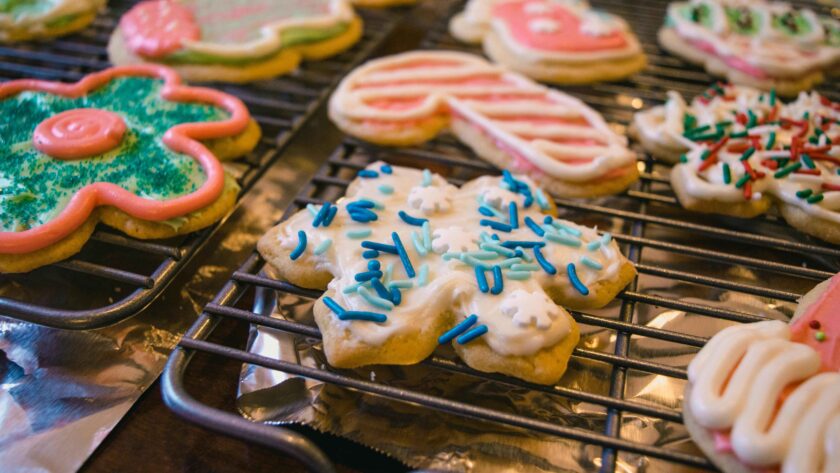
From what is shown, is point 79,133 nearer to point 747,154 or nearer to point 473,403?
point 473,403

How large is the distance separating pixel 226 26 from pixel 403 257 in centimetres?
146

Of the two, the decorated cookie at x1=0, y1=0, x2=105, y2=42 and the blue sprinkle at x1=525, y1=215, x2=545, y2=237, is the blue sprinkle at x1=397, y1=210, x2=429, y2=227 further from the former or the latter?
the decorated cookie at x1=0, y1=0, x2=105, y2=42

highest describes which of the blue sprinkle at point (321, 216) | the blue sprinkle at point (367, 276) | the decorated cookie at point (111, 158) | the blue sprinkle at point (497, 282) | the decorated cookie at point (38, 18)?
the decorated cookie at point (38, 18)

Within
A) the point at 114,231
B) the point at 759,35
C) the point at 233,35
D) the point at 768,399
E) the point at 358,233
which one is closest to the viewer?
the point at 768,399

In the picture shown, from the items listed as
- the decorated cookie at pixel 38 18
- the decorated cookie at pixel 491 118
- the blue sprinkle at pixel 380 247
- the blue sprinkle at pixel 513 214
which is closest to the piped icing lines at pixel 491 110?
the decorated cookie at pixel 491 118

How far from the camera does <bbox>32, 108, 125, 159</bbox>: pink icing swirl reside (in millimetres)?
1740

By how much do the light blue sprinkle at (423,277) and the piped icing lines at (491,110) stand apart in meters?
0.61

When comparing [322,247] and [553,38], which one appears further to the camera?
[553,38]

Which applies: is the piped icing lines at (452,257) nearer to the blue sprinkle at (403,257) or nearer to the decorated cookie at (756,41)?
the blue sprinkle at (403,257)

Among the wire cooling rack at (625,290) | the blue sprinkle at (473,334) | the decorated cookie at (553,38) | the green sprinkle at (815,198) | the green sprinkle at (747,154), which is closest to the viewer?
the wire cooling rack at (625,290)

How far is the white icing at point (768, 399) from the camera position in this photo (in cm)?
112

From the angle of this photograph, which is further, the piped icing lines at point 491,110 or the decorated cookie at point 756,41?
the decorated cookie at point 756,41

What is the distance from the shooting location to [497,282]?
1.42 meters

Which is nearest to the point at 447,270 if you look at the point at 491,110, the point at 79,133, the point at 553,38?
the point at 491,110
